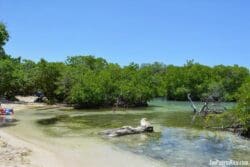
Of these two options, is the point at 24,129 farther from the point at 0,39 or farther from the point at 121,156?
the point at 0,39

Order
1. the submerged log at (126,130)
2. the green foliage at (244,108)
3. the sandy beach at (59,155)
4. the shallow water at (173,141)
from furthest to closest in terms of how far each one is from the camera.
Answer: the submerged log at (126,130)
the green foliage at (244,108)
the shallow water at (173,141)
the sandy beach at (59,155)

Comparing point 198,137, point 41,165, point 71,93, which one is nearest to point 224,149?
point 198,137

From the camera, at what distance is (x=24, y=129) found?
25922mm

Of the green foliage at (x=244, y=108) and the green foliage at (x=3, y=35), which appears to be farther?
the green foliage at (x=3, y=35)

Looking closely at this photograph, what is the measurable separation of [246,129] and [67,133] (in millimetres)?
10039

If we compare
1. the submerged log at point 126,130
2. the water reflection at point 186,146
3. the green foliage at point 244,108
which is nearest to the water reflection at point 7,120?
the submerged log at point 126,130

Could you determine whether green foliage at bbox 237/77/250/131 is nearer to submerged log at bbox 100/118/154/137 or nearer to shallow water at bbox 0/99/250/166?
shallow water at bbox 0/99/250/166

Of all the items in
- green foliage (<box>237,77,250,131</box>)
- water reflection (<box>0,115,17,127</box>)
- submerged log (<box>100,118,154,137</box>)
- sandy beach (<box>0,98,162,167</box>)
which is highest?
green foliage (<box>237,77,250,131</box>)

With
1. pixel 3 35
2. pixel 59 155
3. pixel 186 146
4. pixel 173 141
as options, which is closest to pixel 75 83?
pixel 3 35

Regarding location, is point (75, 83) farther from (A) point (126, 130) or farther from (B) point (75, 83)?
(A) point (126, 130)

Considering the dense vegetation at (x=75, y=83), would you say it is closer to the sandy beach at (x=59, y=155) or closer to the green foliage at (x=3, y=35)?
the green foliage at (x=3, y=35)

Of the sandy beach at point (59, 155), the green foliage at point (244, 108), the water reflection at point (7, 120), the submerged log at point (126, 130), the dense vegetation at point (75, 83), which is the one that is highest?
the dense vegetation at point (75, 83)

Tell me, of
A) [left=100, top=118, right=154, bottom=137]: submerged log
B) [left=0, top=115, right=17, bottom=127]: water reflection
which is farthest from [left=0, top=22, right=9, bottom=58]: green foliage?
[left=100, top=118, right=154, bottom=137]: submerged log

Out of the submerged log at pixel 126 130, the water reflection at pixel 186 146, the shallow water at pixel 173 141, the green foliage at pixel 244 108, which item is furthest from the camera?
the submerged log at pixel 126 130
